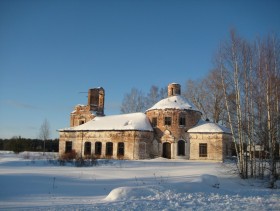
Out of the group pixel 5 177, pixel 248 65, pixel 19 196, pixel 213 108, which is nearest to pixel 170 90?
pixel 213 108

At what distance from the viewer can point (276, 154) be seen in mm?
15312

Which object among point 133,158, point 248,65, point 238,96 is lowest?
point 133,158

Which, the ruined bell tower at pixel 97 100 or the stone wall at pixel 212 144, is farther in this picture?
the ruined bell tower at pixel 97 100

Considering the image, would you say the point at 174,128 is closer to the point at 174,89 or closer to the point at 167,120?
the point at 167,120

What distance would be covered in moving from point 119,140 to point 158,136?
403 centimetres

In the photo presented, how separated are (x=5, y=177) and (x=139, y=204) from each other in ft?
22.4

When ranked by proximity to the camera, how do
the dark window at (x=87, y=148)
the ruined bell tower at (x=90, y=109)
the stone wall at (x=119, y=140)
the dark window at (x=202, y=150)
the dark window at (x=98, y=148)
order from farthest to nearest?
the ruined bell tower at (x=90, y=109) → the dark window at (x=87, y=148) → the dark window at (x=98, y=148) → the stone wall at (x=119, y=140) → the dark window at (x=202, y=150)

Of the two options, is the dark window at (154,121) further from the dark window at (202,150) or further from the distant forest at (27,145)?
the distant forest at (27,145)

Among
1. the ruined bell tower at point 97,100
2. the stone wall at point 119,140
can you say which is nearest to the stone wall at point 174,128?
the stone wall at point 119,140

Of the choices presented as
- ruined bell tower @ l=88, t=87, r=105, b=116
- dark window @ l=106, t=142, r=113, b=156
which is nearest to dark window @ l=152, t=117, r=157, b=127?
dark window @ l=106, t=142, r=113, b=156

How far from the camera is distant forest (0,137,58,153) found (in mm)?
43891

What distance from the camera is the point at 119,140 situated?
31.5 metres

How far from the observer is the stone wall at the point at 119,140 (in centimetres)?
3055

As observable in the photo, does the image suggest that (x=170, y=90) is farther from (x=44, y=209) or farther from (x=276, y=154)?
(x=44, y=209)
